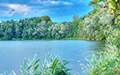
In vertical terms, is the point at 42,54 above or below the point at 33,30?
below

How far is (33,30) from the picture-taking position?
54.5 metres

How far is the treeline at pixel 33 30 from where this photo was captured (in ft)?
163

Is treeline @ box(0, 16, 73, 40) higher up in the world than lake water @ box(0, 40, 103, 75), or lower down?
higher up

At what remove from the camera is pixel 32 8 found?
6838 cm

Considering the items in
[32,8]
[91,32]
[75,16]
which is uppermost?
[32,8]

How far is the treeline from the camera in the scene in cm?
4978

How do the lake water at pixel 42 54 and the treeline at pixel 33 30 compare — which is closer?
the lake water at pixel 42 54

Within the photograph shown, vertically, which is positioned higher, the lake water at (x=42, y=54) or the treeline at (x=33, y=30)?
the treeline at (x=33, y=30)

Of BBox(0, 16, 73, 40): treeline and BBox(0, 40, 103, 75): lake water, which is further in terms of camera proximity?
BBox(0, 16, 73, 40): treeline

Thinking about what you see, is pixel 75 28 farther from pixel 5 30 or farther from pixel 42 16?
pixel 5 30

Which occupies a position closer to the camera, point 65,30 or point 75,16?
point 65,30

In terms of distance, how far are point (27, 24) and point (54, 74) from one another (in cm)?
5706

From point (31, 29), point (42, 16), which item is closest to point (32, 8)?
point (42, 16)

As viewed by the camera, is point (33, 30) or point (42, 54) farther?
point (33, 30)
